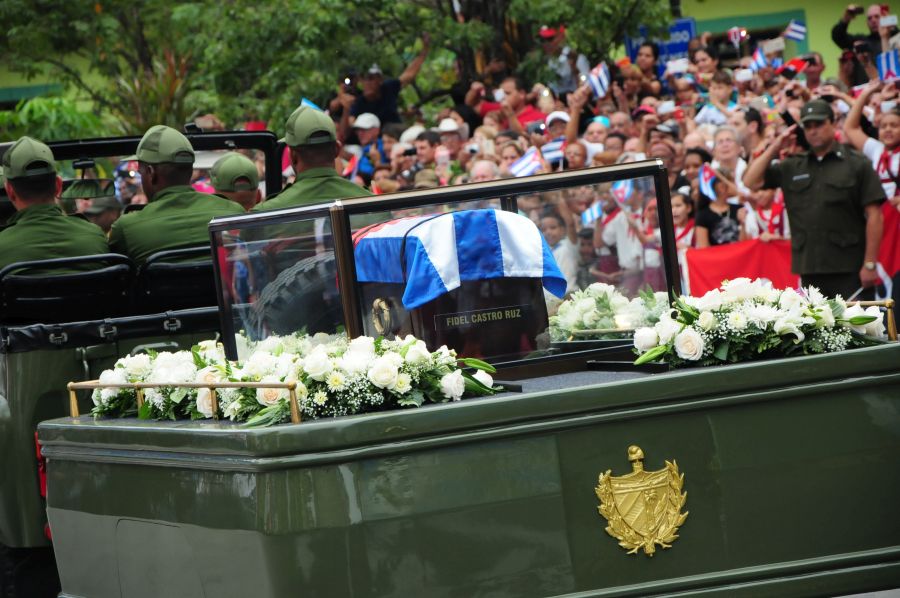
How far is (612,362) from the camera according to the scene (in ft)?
18.0

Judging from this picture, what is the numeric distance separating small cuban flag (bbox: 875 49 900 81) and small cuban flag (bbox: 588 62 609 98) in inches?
117

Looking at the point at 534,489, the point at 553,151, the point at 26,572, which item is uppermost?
the point at 553,151

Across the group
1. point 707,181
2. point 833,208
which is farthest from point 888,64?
point 833,208

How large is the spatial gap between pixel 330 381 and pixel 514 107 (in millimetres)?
12007

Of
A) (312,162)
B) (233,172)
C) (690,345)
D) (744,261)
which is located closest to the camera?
(690,345)

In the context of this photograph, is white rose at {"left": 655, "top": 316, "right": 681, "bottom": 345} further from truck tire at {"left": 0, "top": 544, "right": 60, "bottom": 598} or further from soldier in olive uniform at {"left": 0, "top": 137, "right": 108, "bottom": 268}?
soldier in olive uniform at {"left": 0, "top": 137, "right": 108, "bottom": 268}

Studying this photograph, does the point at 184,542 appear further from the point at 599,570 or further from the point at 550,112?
the point at 550,112

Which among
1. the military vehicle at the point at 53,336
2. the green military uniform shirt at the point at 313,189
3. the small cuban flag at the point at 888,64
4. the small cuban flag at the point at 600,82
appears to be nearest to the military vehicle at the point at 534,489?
the military vehicle at the point at 53,336

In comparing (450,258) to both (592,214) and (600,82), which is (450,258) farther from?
(600,82)

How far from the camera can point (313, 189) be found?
283 inches

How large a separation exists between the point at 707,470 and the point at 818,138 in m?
6.61

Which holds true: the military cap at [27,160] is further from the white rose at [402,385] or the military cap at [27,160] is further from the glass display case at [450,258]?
the white rose at [402,385]

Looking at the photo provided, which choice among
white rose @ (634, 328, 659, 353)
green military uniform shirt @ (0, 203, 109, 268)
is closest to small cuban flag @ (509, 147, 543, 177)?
green military uniform shirt @ (0, 203, 109, 268)

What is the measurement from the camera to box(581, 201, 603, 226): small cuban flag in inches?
223
